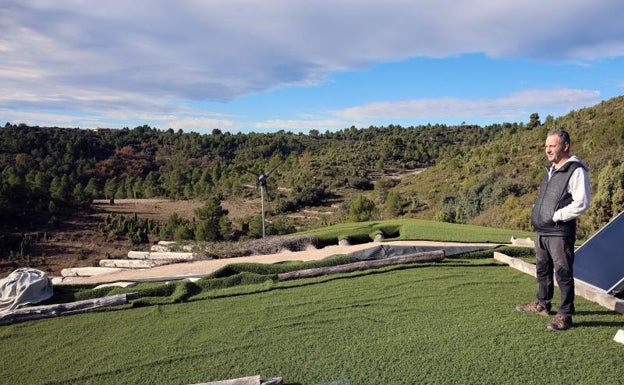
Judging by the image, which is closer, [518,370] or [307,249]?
[518,370]

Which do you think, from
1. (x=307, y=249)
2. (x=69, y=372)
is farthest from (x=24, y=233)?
(x=69, y=372)

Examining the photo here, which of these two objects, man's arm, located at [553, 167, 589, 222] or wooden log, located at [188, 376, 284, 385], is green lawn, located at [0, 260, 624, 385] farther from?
man's arm, located at [553, 167, 589, 222]

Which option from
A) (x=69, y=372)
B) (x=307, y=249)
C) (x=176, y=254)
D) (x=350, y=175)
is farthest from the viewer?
(x=350, y=175)

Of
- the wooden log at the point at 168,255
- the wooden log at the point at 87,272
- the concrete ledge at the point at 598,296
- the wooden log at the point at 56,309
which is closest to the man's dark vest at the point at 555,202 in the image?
the concrete ledge at the point at 598,296

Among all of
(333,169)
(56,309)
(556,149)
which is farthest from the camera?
(333,169)

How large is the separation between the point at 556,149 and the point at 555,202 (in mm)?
483

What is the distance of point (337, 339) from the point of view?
468 cm

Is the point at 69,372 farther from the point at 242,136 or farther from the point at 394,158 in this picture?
the point at 242,136

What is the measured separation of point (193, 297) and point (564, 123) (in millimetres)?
33800

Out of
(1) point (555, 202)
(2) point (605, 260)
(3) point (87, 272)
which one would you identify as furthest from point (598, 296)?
(3) point (87, 272)

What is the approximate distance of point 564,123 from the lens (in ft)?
108

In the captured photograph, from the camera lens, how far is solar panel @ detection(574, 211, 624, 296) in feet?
16.6

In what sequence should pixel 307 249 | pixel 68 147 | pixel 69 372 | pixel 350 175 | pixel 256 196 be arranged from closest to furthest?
pixel 69 372 → pixel 307 249 → pixel 256 196 → pixel 350 175 → pixel 68 147

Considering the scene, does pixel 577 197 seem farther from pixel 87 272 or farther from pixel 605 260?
pixel 87 272
